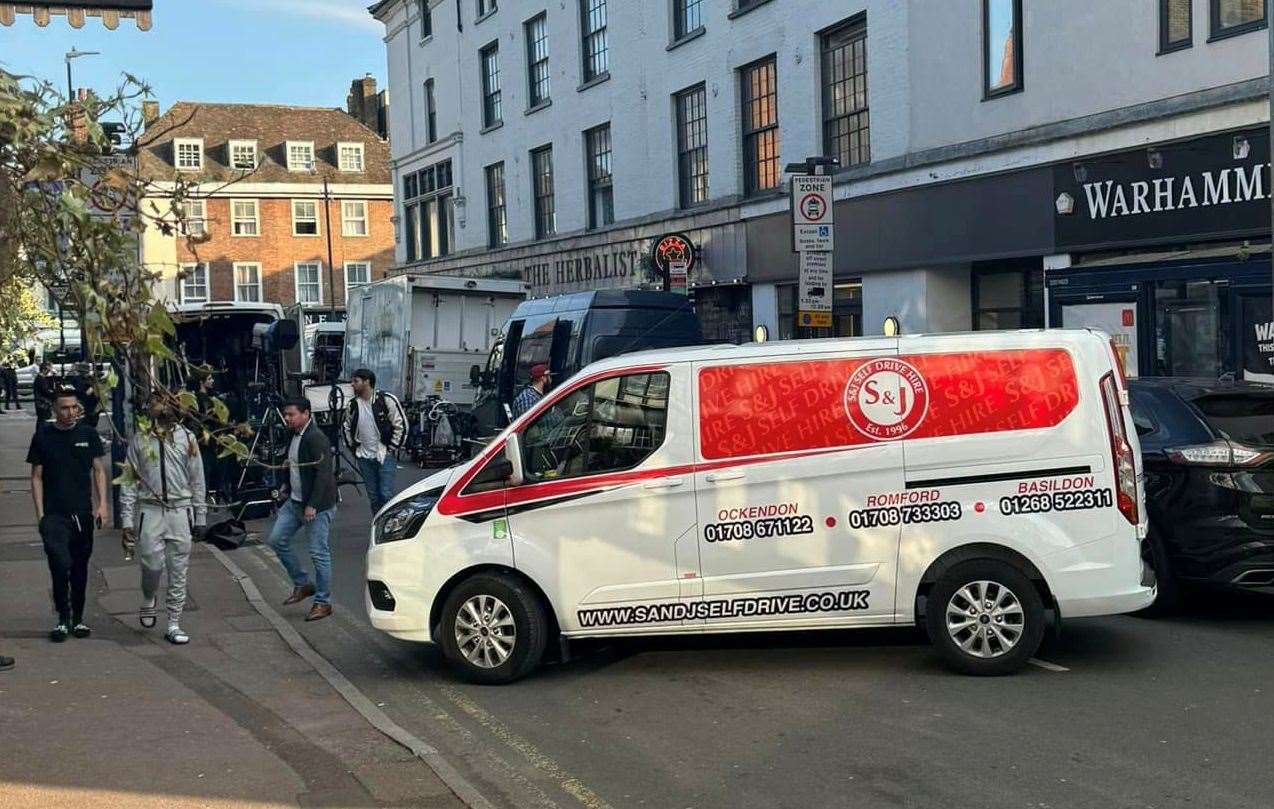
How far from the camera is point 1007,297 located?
1995 centimetres

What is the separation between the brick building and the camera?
6706 cm

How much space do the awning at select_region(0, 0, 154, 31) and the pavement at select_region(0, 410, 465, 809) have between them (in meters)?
4.43

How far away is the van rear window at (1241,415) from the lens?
31.1ft

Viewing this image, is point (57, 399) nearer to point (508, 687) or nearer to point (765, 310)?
point (508, 687)

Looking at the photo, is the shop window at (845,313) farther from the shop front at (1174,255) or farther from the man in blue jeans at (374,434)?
the man in blue jeans at (374,434)

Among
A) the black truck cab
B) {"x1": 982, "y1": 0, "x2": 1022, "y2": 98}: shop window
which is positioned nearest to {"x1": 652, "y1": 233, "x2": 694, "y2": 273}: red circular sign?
the black truck cab

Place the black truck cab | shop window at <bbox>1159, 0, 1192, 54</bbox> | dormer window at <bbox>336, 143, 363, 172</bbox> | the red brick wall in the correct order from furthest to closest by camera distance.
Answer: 1. dormer window at <bbox>336, 143, 363, 172</bbox>
2. the red brick wall
3. the black truck cab
4. shop window at <bbox>1159, 0, 1192, 54</bbox>

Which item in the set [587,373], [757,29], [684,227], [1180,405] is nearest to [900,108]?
[757,29]

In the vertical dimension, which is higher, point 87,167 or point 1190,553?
point 87,167

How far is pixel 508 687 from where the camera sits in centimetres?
845

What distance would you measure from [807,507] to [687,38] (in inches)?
794

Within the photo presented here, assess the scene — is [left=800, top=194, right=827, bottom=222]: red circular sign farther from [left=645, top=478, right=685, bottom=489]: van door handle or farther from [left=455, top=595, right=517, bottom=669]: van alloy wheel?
[left=455, top=595, right=517, bottom=669]: van alloy wheel

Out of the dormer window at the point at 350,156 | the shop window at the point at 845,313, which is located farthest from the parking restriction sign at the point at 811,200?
the dormer window at the point at 350,156

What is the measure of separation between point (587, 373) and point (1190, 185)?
1044 cm
